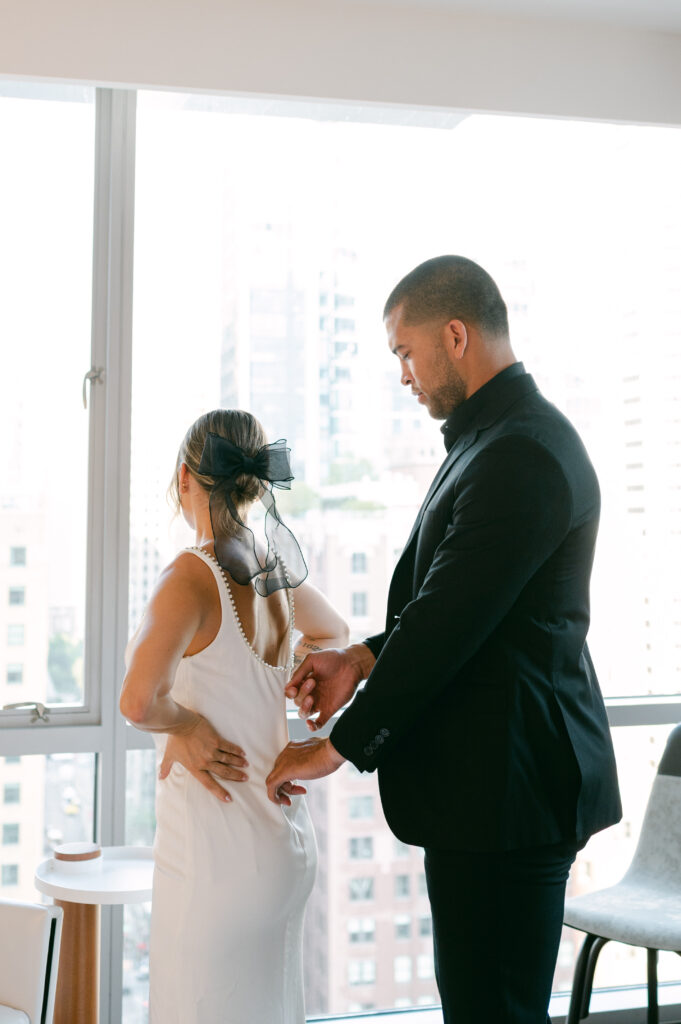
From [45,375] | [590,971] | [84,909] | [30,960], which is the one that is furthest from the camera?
[45,375]

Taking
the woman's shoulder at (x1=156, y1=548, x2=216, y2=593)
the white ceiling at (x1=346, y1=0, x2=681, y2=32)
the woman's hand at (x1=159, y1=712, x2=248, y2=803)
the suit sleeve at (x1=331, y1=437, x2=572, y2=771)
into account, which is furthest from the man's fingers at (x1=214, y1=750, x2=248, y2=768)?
the white ceiling at (x1=346, y1=0, x2=681, y2=32)

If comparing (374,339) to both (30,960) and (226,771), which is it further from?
(30,960)

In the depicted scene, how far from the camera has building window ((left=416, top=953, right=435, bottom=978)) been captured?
9.88 feet

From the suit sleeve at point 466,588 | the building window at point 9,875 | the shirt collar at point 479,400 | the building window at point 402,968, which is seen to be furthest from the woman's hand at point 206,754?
the building window at point 402,968

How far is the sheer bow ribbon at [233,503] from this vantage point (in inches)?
67.7

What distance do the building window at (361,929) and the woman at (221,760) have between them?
1216 mm

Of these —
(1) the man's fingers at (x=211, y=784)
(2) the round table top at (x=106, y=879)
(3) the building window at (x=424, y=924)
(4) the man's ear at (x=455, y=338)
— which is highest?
(4) the man's ear at (x=455, y=338)

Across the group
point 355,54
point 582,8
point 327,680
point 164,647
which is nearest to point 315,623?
point 327,680

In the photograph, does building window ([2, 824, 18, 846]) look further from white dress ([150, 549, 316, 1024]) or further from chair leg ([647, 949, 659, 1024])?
chair leg ([647, 949, 659, 1024])

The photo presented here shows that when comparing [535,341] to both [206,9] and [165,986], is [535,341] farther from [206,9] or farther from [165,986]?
[165,986]

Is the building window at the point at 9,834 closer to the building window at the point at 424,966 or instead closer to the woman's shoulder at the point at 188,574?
the building window at the point at 424,966

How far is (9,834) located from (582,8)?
3.05 m

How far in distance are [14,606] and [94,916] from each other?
3.10ft

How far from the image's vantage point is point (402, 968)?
3.00 metres
